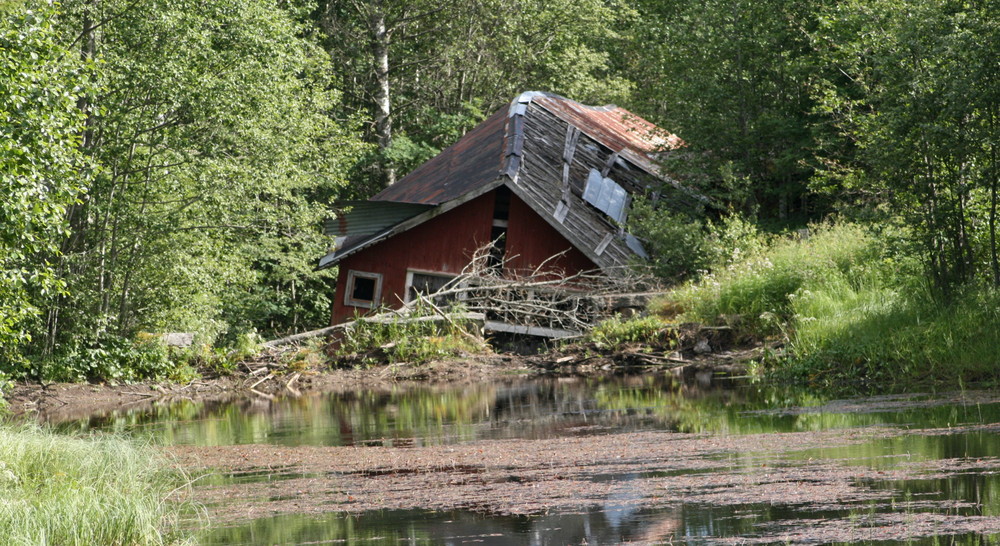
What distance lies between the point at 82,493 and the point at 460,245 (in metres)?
19.5

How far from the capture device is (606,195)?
89.7ft

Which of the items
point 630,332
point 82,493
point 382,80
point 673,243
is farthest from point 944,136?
point 382,80

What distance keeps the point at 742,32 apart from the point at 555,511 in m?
22.1

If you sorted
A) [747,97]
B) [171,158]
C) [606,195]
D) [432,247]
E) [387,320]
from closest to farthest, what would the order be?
[387,320] → [171,158] → [606,195] → [432,247] → [747,97]

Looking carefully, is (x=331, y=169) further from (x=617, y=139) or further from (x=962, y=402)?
(x=962, y=402)

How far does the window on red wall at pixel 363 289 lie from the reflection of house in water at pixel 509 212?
26mm

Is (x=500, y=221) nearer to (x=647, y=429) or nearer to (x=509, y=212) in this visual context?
(x=509, y=212)

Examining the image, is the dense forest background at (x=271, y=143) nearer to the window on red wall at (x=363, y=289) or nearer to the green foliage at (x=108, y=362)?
the green foliage at (x=108, y=362)

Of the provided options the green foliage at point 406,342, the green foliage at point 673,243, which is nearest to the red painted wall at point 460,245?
the green foliage at point 673,243

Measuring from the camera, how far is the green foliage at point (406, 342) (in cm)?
2256

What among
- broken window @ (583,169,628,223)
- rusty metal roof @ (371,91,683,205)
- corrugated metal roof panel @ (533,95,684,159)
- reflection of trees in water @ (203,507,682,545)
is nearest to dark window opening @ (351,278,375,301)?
rusty metal roof @ (371,91,683,205)

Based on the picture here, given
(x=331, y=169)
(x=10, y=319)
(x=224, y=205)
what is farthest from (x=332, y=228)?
(x=10, y=319)

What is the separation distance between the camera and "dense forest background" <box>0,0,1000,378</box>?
14609 millimetres

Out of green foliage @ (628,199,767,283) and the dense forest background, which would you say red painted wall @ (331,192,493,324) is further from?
green foliage @ (628,199,767,283)
